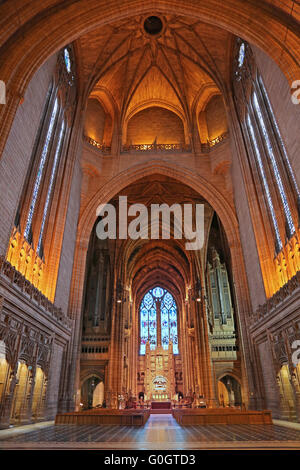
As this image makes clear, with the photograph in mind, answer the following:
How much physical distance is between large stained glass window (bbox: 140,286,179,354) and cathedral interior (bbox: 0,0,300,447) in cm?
1264

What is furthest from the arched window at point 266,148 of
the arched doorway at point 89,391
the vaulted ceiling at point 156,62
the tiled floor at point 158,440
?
the arched doorway at point 89,391

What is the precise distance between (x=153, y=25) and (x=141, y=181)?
9177 millimetres

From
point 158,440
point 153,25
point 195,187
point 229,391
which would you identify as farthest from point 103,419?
point 153,25

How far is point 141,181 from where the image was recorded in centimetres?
2195

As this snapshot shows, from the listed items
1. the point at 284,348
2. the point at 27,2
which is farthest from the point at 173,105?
the point at 284,348

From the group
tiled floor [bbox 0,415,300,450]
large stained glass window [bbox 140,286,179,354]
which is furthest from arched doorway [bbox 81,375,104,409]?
tiled floor [bbox 0,415,300,450]

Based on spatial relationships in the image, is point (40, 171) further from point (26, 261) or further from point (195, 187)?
point (195, 187)

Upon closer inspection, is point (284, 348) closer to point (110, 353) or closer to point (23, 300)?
point (23, 300)

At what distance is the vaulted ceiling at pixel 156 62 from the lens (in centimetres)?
1683

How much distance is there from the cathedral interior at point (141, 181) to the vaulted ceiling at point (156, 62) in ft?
0.26

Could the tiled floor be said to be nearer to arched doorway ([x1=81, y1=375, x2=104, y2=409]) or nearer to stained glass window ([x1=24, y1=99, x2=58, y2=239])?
stained glass window ([x1=24, y1=99, x2=58, y2=239])

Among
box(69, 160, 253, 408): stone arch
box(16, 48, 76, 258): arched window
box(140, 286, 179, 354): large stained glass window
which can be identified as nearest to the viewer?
box(16, 48, 76, 258): arched window

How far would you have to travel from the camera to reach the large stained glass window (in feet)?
132

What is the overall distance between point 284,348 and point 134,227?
16619 mm
